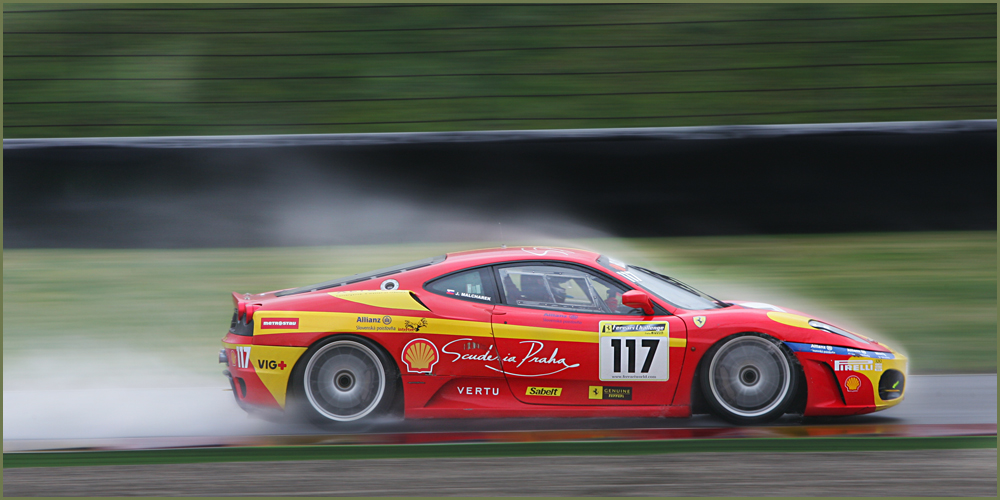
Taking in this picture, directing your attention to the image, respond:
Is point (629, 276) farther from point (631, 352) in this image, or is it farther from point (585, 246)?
point (585, 246)

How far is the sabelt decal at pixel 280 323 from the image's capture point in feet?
15.1

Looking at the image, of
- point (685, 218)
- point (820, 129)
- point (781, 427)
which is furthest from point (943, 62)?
point (781, 427)

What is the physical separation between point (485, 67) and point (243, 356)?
271 inches

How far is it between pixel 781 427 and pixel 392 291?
2.50 meters

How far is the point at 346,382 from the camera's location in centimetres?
463

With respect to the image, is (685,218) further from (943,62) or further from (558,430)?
(943,62)

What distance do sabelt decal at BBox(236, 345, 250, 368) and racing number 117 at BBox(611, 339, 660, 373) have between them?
2213 mm

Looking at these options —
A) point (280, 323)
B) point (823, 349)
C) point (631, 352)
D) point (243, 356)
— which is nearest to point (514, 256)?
point (631, 352)

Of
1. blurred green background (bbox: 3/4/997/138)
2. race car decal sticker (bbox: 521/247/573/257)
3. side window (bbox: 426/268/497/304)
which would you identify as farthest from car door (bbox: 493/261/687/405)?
blurred green background (bbox: 3/4/997/138)

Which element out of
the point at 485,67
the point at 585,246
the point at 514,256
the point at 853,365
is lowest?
the point at 853,365

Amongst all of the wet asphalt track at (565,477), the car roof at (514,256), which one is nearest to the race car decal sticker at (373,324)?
the car roof at (514,256)

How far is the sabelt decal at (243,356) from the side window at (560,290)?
5.30ft

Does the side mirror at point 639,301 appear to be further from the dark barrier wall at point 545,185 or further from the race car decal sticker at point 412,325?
the dark barrier wall at point 545,185

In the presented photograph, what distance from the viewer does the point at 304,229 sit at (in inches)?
330
